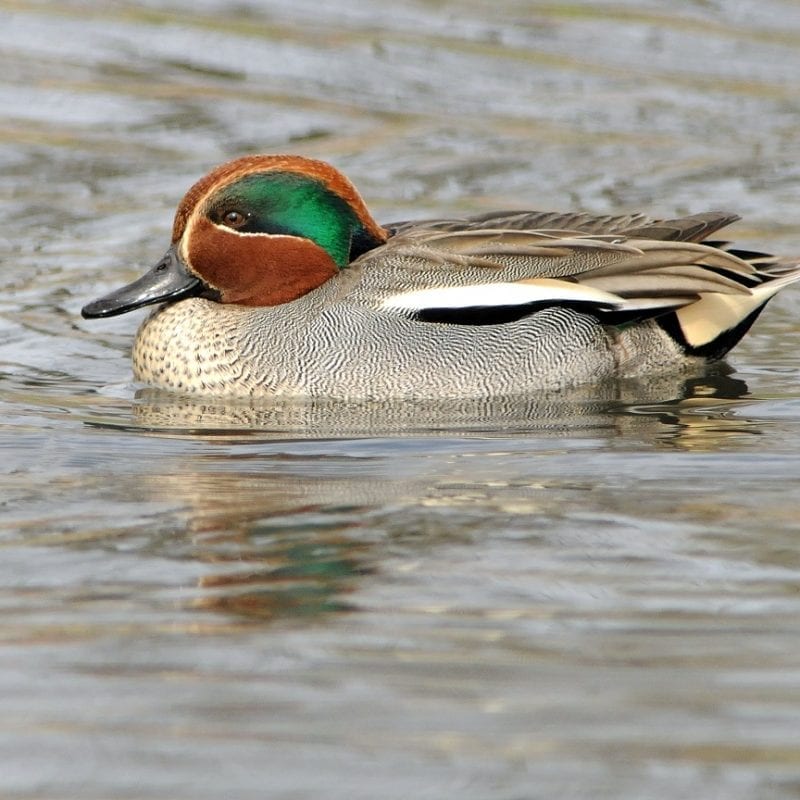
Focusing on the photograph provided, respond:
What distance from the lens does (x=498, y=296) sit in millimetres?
7203

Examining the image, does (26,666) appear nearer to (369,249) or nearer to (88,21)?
(369,249)

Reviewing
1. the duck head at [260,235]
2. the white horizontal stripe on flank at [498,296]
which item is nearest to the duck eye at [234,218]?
the duck head at [260,235]

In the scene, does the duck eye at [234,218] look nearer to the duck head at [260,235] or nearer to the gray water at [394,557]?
the duck head at [260,235]

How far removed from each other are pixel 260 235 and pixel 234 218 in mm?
121

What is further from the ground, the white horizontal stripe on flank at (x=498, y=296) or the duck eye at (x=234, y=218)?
the duck eye at (x=234, y=218)

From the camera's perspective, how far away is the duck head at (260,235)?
729 cm

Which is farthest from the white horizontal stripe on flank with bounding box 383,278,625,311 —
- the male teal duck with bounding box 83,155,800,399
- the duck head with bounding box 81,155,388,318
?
the duck head with bounding box 81,155,388,318

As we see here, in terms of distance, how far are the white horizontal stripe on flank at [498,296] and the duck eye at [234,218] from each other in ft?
2.18

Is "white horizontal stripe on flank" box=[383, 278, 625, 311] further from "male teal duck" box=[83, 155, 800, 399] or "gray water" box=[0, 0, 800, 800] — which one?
"gray water" box=[0, 0, 800, 800]

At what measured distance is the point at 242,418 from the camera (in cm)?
690

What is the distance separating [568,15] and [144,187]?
4298mm

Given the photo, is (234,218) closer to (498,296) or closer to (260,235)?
(260,235)

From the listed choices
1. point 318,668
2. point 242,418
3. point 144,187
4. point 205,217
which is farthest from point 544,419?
point 144,187

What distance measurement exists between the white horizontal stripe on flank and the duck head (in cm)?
40
